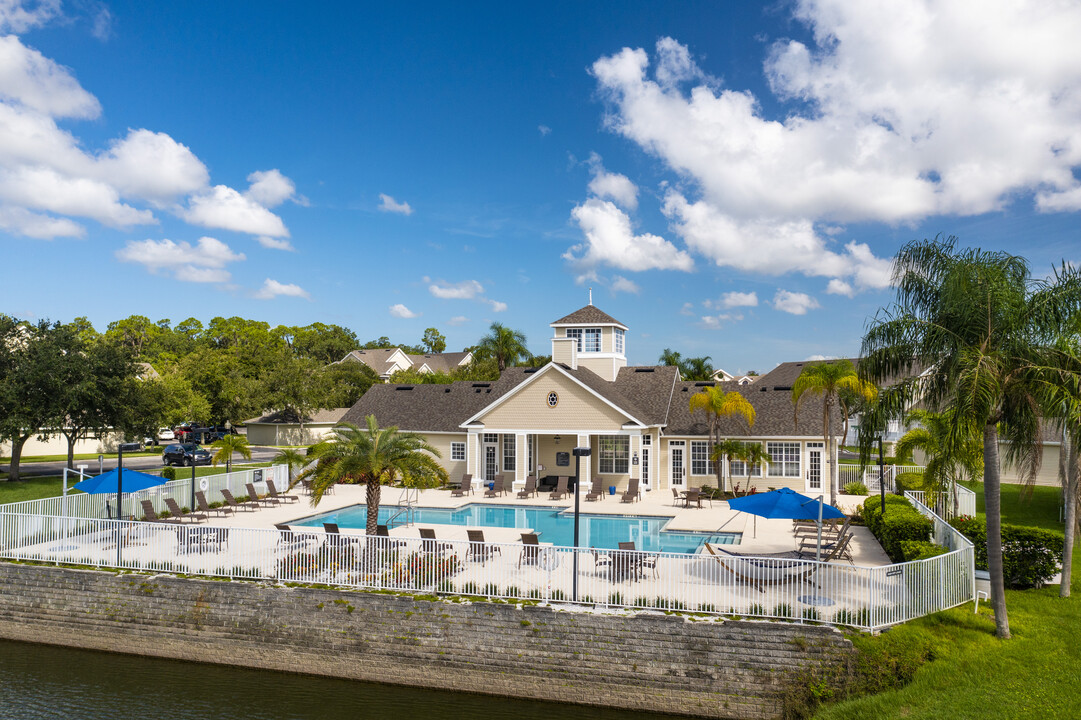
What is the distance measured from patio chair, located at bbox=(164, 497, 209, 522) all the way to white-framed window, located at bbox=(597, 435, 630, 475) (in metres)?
16.8

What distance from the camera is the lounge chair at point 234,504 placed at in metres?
23.9

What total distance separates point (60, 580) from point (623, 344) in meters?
27.4

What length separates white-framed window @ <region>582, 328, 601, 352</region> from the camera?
3575 centimetres

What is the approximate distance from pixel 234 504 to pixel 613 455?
16.3 m

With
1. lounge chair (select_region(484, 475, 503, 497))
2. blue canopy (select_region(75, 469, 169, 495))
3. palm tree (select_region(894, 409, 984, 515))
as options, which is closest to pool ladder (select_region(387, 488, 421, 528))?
lounge chair (select_region(484, 475, 503, 497))

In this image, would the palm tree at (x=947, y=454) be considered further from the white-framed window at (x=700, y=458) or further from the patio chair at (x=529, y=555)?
the white-framed window at (x=700, y=458)

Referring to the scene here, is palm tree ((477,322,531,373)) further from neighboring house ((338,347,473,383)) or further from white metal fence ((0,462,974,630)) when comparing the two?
white metal fence ((0,462,974,630))

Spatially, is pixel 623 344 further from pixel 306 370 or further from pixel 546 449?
pixel 306 370

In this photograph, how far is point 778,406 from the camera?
31344 millimetres

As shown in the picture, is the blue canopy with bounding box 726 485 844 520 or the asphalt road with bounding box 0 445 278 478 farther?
the asphalt road with bounding box 0 445 278 478

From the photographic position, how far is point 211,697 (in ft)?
41.2

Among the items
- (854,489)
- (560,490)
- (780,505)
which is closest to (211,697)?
(780,505)

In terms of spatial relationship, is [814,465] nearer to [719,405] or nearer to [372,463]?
[719,405]

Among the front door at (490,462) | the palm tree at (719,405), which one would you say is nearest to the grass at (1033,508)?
the palm tree at (719,405)
